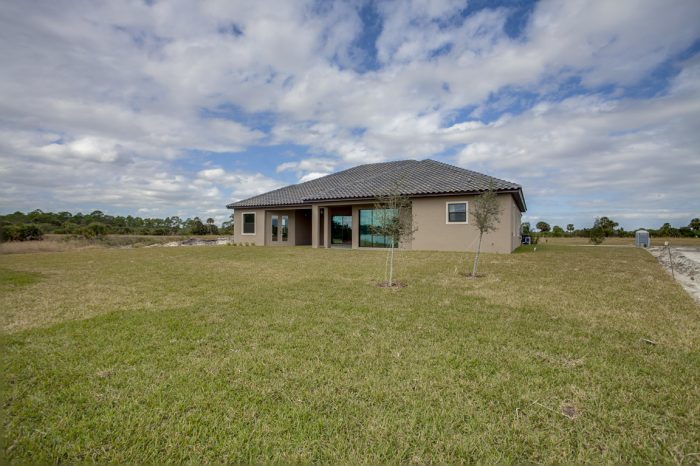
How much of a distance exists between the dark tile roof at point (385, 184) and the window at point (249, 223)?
3.00 ft

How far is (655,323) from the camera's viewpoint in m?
5.58

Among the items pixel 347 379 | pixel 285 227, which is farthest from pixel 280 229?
pixel 347 379

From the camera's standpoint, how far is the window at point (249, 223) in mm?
27141

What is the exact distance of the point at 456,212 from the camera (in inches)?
741

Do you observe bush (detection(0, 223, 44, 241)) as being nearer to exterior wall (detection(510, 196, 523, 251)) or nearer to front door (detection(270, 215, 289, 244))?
exterior wall (detection(510, 196, 523, 251))

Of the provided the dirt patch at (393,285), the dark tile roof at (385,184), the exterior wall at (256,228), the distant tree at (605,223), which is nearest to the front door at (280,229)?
the exterior wall at (256,228)

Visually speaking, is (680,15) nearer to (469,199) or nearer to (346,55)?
(346,55)

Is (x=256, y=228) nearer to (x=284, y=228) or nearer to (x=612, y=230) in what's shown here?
(x=284, y=228)

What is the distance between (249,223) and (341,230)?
7607 mm

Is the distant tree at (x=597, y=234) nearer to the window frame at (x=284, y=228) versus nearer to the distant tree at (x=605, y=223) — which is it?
the distant tree at (x=605, y=223)

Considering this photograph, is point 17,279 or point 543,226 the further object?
point 543,226

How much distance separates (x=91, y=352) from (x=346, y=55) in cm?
1420

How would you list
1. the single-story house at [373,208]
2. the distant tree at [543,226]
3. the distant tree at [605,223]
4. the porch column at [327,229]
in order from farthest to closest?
the distant tree at [543,226] < the distant tree at [605,223] < the porch column at [327,229] < the single-story house at [373,208]

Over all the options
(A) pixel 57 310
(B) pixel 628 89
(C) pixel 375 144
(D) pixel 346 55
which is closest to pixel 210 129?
(D) pixel 346 55
